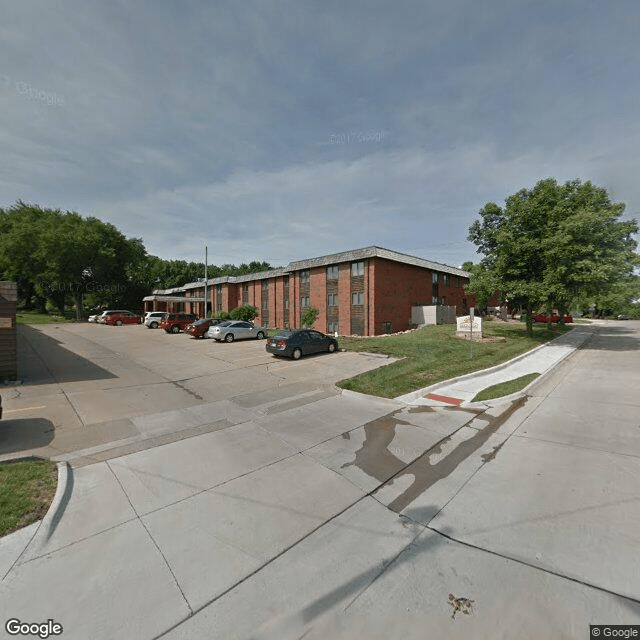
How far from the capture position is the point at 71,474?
15.8 feet

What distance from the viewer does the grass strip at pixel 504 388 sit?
29.9 ft

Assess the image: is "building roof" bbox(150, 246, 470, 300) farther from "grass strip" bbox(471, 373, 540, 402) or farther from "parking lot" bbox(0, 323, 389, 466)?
"grass strip" bbox(471, 373, 540, 402)

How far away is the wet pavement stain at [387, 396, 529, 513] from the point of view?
4.41 metres

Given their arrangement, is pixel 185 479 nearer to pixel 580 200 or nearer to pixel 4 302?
pixel 4 302

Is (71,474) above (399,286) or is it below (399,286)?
below

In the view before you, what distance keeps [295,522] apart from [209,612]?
1335 millimetres

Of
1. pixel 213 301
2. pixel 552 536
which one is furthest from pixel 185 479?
pixel 213 301

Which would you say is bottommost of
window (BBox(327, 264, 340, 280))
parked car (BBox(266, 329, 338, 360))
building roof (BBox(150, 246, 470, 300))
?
parked car (BBox(266, 329, 338, 360))

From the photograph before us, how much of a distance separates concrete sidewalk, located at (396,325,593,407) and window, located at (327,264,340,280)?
17.5 m

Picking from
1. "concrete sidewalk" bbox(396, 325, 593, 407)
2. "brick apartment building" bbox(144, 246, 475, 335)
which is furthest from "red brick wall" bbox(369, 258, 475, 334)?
"concrete sidewalk" bbox(396, 325, 593, 407)

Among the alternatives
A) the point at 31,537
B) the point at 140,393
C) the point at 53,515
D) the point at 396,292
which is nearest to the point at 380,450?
the point at 53,515

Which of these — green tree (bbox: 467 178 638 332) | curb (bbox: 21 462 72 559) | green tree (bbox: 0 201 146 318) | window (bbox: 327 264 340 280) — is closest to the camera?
curb (bbox: 21 462 72 559)

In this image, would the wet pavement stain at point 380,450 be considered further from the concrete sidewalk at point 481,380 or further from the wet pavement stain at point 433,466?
the concrete sidewalk at point 481,380

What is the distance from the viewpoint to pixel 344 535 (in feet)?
11.9
